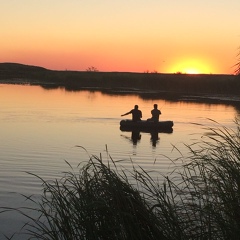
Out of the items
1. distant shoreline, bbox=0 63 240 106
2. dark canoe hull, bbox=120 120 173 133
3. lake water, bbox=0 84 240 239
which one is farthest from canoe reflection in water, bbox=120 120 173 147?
distant shoreline, bbox=0 63 240 106

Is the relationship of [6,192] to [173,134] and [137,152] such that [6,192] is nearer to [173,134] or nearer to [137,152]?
[137,152]

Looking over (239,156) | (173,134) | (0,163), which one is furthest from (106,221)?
(173,134)

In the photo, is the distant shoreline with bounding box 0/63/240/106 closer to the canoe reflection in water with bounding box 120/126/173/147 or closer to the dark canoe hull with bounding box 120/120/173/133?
the dark canoe hull with bounding box 120/120/173/133

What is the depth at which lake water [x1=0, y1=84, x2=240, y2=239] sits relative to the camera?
472 inches

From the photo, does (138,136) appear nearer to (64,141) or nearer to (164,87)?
(64,141)

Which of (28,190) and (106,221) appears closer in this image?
(106,221)

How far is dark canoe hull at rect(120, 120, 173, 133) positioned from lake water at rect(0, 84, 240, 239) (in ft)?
1.44

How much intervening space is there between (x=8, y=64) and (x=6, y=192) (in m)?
127

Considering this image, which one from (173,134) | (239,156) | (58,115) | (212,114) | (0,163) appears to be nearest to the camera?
(239,156)

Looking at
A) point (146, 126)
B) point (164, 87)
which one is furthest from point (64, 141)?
point (164, 87)

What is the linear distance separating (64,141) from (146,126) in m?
5.77

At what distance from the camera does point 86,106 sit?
123 ft

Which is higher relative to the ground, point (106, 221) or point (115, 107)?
point (106, 221)

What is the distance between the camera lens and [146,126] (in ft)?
80.3
